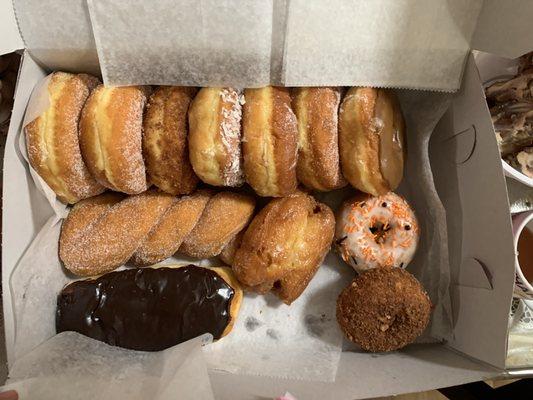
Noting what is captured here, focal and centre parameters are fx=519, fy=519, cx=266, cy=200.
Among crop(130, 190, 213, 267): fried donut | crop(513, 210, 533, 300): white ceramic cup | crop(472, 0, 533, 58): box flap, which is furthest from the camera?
crop(130, 190, 213, 267): fried donut

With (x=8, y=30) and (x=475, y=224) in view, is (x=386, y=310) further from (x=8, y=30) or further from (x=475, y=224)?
(x=8, y=30)

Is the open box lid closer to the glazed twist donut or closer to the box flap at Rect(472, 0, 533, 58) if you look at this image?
the box flap at Rect(472, 0, 533, 58)

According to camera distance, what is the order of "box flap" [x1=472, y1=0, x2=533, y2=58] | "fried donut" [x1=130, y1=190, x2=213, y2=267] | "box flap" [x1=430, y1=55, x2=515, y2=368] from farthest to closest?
"fried donut" [x1=130, y1=190, x2=213, y2=267]
"box flap" [x1=430, y1=55, x2=515, y2=368]
"box flap" [x1=472, y1=0, x2=533, y2=58]

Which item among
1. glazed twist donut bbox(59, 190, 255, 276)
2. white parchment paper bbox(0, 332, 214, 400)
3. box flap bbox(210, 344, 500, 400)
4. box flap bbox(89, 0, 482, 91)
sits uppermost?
box flap bbox(89, 0, 482, 91)

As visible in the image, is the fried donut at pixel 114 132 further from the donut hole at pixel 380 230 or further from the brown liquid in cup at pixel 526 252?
the brown liquid in cup at pixel 526 252

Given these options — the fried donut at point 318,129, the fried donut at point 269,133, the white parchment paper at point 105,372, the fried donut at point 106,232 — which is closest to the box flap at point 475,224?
the fried donut at point 318,129

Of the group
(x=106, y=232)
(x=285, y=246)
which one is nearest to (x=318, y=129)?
(x=285, y=246)

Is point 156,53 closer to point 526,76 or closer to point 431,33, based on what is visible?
point 431,33

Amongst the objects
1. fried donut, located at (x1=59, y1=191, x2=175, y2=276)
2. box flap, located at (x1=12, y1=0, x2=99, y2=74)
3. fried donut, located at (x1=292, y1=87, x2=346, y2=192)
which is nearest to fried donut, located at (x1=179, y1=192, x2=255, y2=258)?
fried donut, located at (x1=59, y1=191, x2=175, y2=276)

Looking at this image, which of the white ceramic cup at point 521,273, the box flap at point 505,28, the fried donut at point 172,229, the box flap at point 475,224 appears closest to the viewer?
the box flap at point 505,28
